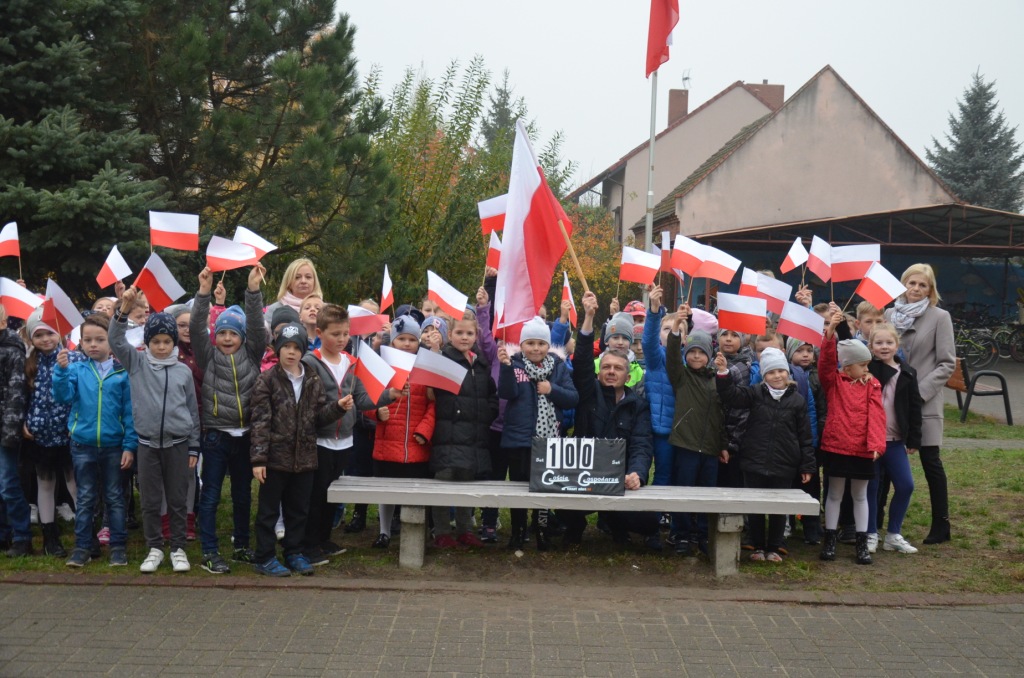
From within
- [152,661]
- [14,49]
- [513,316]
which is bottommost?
[152,661]

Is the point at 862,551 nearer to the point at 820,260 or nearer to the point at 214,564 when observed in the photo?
the point at 820,260

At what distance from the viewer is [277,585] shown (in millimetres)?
6285

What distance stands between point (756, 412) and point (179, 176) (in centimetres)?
720

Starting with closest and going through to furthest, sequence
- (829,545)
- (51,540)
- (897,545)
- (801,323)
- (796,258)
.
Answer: (51,540) < (829,545) < (801,323) < (897,545) < (796,258)

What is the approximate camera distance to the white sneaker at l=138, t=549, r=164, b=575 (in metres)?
6.41

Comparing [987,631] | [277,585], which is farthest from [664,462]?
[277,585]

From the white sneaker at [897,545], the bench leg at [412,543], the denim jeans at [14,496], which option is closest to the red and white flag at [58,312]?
the denim jeans at [14,496]

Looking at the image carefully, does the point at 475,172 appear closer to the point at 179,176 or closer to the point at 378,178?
the point at 378,178

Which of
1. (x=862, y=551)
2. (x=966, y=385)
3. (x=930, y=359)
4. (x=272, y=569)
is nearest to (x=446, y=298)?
(x=272, y=569)

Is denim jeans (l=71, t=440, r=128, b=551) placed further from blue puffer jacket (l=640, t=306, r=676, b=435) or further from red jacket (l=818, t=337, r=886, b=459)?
red jacket (l=818, t=337, r=886, b=459)

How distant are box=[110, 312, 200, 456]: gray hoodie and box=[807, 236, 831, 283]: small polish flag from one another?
5.07 metres

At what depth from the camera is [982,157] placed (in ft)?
155

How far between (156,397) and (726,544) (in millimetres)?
4014

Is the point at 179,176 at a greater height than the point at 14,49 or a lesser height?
lesser
